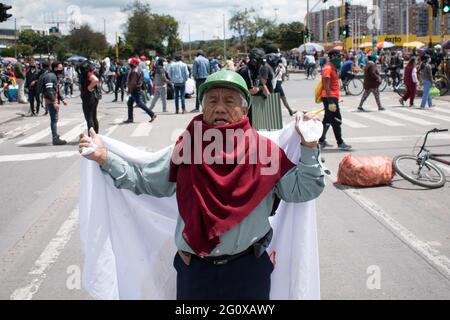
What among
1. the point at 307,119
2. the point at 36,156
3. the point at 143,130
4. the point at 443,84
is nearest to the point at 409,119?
the point at 143,130

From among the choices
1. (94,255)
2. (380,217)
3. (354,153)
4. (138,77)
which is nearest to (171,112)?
(138,77)

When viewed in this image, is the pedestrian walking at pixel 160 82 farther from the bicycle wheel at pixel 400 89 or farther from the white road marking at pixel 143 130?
the bicycle wheel at pixel 400 89

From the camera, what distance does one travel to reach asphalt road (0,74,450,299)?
4.43 meters

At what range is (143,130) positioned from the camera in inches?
562

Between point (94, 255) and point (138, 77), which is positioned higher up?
point (138, 77)

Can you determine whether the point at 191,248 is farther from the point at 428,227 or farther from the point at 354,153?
the point at 354,153

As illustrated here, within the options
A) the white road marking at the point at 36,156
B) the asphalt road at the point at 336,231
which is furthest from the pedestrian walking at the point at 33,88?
the white road marking at the point at 36,156

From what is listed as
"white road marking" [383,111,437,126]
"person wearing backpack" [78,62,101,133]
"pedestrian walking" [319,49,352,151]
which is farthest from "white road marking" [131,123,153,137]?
"white road marking" [383,111,437,126]

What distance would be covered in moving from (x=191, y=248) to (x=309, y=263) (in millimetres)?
697

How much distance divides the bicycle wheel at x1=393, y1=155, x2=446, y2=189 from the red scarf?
5.60 m

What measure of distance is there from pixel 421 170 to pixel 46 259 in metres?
5.21

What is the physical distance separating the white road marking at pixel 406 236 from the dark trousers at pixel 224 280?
260cm

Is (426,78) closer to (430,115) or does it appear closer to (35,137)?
(430,115)

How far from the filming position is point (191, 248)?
2508 millimetres
